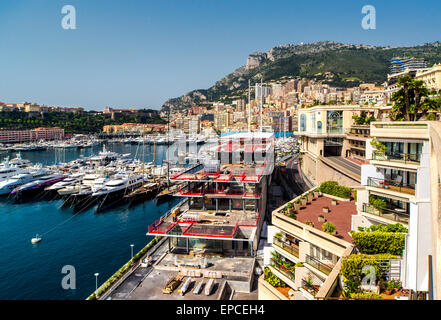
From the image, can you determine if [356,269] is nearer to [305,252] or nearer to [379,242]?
[379,242]

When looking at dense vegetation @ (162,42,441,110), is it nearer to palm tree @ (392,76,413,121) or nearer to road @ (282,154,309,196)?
road @ (282,154,309,196)

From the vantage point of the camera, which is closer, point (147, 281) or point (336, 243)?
point (336, 243)

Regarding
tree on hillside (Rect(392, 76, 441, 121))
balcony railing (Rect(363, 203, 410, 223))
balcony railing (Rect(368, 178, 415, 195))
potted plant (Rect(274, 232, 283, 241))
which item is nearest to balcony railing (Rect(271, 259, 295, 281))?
potted plant (Rect(274, 232, 283, 241))
